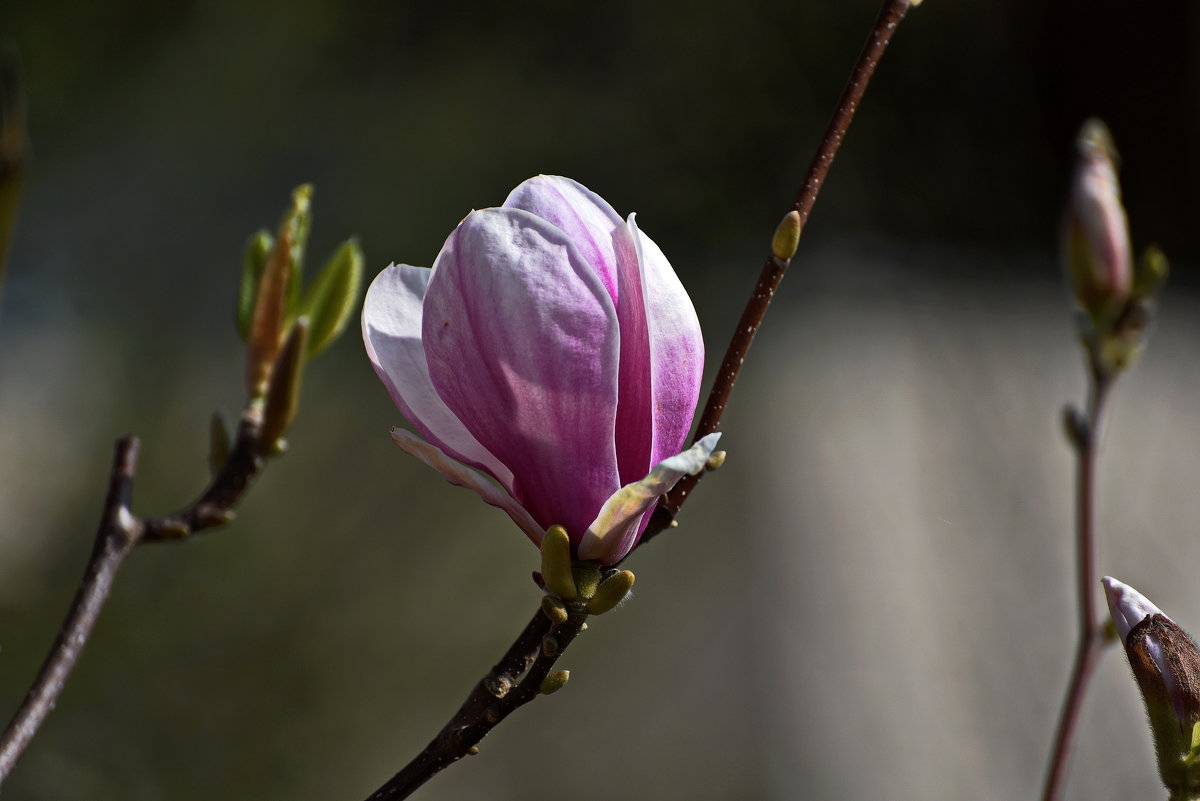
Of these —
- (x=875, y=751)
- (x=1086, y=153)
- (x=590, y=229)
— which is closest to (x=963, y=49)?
(x=875, y=751)

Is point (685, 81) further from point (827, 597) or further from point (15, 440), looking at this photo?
point (15, 440)

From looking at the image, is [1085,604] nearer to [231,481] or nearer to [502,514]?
[231,481]

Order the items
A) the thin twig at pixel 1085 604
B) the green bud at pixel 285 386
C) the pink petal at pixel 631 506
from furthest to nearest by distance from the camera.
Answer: the thin twig at pixel 1085 604 → the green bud at pixel 285 386 → the pink petal at pixel 631 506

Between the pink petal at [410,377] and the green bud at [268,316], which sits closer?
the pink petal at [410,377]

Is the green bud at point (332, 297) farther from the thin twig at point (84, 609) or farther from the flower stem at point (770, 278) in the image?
the flower stem at point (770, 278)

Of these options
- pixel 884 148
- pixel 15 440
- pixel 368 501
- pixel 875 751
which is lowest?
pixel 875 751

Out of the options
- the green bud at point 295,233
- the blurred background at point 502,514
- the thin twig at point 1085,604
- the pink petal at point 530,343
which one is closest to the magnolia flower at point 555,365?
the pink petal at point 530,343

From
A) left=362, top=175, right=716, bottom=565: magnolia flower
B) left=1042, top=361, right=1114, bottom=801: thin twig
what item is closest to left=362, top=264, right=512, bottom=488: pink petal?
left=362, top=175, right=716, bottom=565: magnolia flower

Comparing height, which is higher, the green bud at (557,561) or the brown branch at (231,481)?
the green bud at (557,561)
